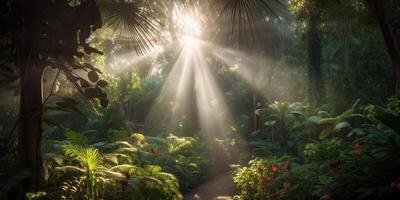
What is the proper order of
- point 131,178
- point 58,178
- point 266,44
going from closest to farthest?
point 58,178 < point 131,178 < point 266,44

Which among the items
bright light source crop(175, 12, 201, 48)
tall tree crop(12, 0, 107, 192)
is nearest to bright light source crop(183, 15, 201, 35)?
bright light source crop(175, 12, 201, 48)

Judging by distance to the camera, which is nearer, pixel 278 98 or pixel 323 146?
pixel 323 146

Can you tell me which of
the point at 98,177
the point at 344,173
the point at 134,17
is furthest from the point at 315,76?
the point at 98,177

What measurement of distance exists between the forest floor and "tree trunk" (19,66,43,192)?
5.88 meters

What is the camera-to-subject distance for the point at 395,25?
44.9 feet

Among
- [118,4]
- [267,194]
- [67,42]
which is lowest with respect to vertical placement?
[267,194]

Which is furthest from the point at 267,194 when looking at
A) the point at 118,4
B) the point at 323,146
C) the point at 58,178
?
the point at 118,4

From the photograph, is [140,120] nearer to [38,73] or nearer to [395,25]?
[395,25]

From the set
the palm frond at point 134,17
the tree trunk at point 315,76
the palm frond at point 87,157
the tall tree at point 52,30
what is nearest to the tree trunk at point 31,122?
the tall tree at point 52,30

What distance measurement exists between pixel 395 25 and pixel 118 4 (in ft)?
33.6

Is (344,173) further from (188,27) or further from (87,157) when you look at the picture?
(188,27)

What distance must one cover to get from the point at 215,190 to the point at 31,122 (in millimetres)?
7877

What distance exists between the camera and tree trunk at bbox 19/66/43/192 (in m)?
5.59

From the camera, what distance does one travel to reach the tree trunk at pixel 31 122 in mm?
5590
